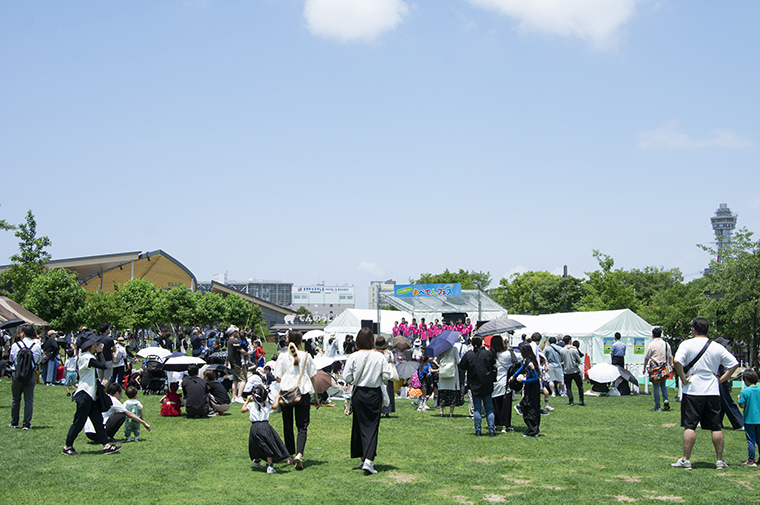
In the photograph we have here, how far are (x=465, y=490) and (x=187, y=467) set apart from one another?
133 inches

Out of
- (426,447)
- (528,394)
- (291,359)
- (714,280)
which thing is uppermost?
(714,280)

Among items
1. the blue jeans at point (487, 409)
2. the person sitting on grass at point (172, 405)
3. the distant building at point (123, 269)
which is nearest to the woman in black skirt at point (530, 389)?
the blue jeans at point (487, 409)

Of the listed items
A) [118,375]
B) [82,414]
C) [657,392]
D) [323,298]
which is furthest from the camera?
[323,298]

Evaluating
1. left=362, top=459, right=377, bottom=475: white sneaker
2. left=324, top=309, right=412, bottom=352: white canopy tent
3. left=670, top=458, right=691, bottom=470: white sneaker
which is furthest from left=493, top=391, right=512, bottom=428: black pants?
left=324, top=309, right=412, bottom=352: white canopy tent

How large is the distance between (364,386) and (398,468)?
1123mm

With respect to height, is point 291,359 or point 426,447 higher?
point 291,359

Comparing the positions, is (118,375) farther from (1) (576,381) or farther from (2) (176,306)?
(2) (176,306)

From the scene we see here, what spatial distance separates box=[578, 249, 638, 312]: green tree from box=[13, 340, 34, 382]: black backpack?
1743 inches

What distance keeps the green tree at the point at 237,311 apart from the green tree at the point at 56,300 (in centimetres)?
3043

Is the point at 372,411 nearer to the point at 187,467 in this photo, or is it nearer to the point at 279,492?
the point at 279,492

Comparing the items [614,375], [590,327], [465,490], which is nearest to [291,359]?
[465,490]

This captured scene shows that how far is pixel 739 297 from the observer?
2033 centimetres

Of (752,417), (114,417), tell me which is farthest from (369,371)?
(752,417)

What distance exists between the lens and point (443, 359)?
1144 centimetres
